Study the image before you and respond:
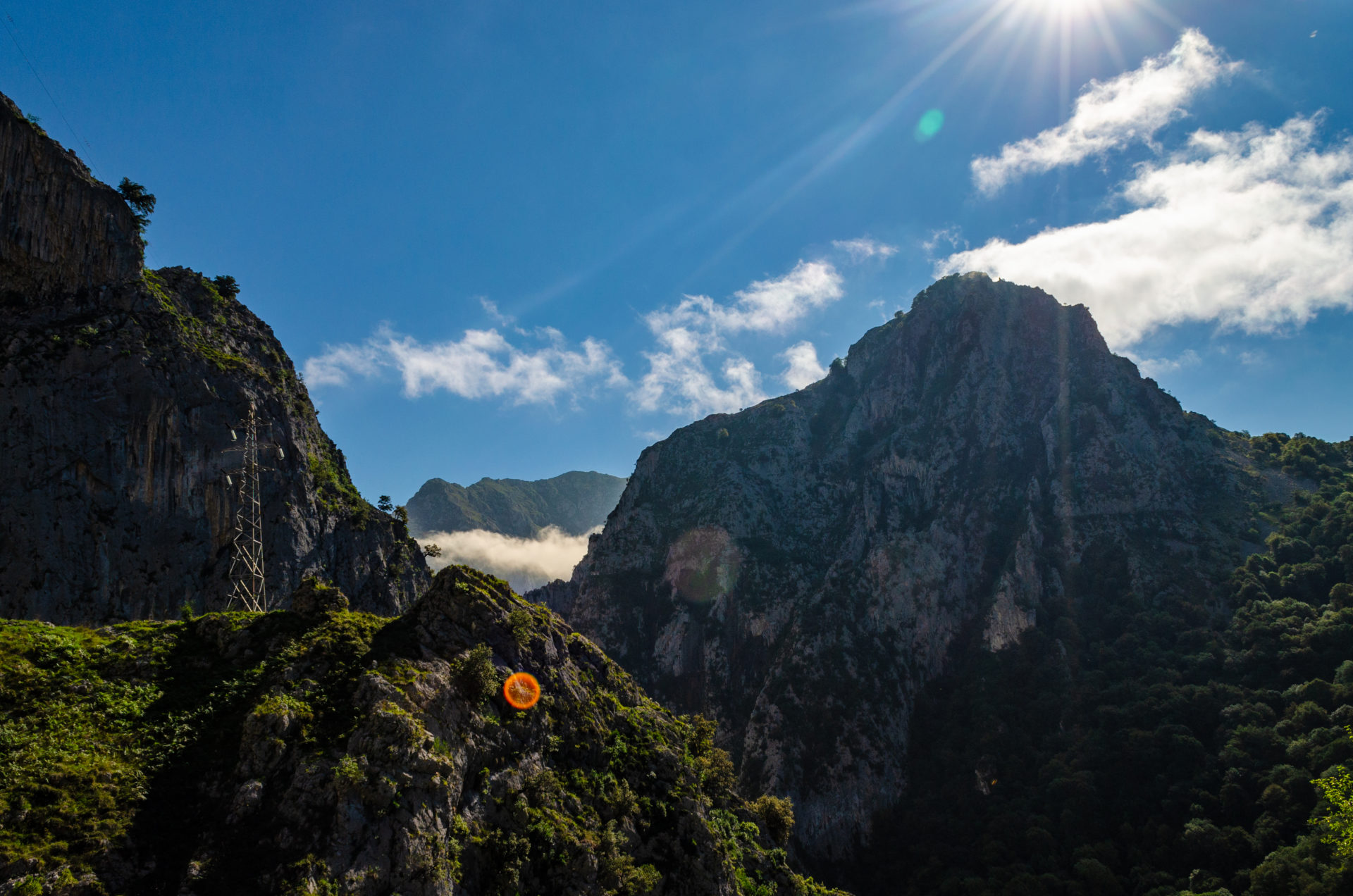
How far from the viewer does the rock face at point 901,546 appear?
132 metres

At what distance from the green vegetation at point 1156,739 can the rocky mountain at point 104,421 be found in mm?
114537

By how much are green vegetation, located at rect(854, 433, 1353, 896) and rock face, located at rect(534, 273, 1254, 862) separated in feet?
20.3

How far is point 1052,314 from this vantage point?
18312 centimetres

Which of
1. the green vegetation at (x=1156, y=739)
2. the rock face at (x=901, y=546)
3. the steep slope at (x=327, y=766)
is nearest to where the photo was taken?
the steep slope at (x=327, y=766)

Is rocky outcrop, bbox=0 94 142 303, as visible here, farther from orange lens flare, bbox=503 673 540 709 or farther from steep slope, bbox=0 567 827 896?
orange lens flare, bbox=503 673 540 709

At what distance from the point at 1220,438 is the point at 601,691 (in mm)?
191938

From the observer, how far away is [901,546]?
156 metres

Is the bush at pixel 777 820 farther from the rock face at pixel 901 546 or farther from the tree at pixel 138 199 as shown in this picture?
the tree at pixel 138 199

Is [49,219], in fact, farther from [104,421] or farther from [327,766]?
[327,766]

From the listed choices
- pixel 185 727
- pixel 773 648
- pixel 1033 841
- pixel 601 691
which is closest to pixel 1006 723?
pixel 1033 841

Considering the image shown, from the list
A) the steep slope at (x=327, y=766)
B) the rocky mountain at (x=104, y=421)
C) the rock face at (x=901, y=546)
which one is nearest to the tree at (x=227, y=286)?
Answer: the rocky mountain at (x=104, y=421)

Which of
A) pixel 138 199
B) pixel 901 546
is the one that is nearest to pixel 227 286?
pixel 138 199

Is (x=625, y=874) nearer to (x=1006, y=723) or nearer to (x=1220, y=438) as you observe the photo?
(x=1006, y=723)

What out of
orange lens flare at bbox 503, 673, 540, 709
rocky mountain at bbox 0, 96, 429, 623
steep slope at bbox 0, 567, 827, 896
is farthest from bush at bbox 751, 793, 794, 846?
rocky mountain at bbox 0, 96, 429, 623
